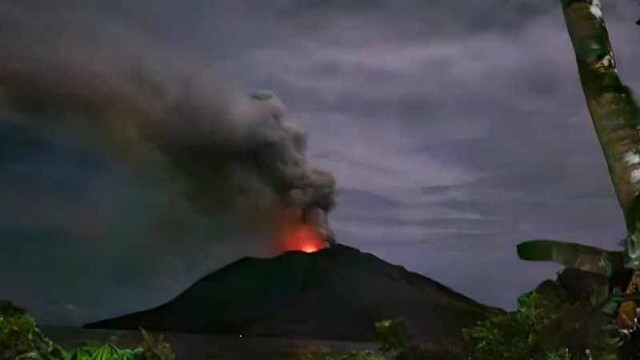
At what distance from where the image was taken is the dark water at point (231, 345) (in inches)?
239

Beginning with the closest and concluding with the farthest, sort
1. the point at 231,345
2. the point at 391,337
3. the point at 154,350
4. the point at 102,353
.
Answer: the point at 102,353
the point at 154,350
the point at 391,337
the point at 231,345

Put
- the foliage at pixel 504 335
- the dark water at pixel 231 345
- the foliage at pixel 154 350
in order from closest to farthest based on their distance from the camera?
the foliage at pixel 154 350
the foliage at pixel 504 335
the dark water at pixel 231 345

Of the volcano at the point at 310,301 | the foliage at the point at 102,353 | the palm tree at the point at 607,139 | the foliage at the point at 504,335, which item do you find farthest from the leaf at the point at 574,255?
the volcano at the point at 310,301

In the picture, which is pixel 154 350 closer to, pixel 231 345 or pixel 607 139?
pixel 607 139

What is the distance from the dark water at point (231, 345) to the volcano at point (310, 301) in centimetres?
10

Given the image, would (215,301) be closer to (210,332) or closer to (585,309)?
(210,332)

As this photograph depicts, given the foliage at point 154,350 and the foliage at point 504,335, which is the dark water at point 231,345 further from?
the foliage at point 154,350

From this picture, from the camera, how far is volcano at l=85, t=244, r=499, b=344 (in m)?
6.73

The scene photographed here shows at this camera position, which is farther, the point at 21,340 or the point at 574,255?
the point at 21,340

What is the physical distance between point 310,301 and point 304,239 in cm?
103

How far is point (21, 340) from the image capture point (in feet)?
10.1

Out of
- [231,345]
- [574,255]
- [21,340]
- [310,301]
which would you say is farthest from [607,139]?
[231,345]

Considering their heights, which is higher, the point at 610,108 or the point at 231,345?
the point at 231,345

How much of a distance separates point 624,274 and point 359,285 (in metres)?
6.59
